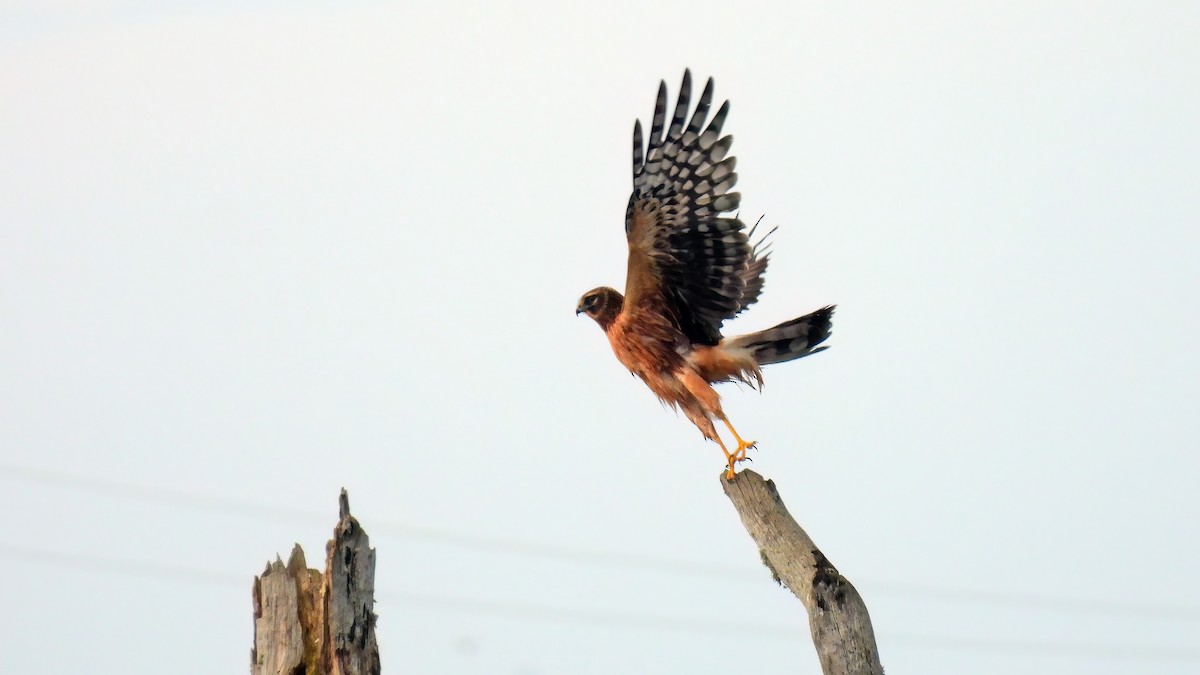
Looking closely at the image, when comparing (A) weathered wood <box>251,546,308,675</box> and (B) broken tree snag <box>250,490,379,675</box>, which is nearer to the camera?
(B) broken tree snag <box>250,490,379,675</box>

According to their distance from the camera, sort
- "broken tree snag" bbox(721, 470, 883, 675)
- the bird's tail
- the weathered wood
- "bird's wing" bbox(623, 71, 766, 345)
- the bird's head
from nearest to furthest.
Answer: "broken tree snag" bbox(721, 470, 883, 675) → the weathered wood → "bird's wing" bbox(623, 71, 766, 345) → the bird's tail → the bird's head

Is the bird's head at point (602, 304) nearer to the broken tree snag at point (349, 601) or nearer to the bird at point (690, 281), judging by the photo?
the bird at point (690, 281)

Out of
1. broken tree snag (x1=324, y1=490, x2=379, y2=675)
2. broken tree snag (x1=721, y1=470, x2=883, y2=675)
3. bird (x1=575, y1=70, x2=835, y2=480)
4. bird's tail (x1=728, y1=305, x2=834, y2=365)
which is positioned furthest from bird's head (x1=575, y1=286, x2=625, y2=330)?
broken tree snag (x1=324, y1=490, x2=379, y2=675)

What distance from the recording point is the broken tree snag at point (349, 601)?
519 centimetres

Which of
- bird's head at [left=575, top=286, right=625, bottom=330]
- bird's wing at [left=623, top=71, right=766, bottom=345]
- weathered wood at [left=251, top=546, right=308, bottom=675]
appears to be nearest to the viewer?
weathered wood at [left=251, top=546, right=308, bottom=675]

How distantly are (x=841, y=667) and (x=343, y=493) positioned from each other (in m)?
1.96

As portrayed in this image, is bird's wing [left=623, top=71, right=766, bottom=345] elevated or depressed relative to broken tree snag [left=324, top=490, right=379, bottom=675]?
elevated

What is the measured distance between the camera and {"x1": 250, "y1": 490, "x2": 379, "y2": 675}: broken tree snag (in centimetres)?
520

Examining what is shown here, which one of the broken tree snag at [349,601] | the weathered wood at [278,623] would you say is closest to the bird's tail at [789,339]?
the broken tree snag at [349,601]

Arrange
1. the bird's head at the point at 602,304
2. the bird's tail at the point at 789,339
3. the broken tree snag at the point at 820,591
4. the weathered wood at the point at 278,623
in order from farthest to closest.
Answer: the bird's head at the point at 602,304 < the bird's tail at the point at 789,339 < the weathered wood at the point at 278,623 < the broken tree snag at the point at 820,591

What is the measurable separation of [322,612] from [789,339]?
8.86 feet

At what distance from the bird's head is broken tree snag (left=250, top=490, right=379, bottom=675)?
2403 millimetres

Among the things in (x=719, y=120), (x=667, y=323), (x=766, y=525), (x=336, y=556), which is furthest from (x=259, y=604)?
(x=719, y=120)

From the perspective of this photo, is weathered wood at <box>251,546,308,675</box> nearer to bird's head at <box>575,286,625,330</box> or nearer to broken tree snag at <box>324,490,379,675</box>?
broken tree snag at <box>324,490,379,675</box>
